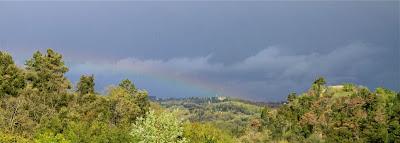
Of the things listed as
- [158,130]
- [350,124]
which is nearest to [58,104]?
[158,130]

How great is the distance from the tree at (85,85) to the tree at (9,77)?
2454cm

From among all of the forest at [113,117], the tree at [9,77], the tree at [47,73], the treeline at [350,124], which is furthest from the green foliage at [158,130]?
the treeline at [350,124]

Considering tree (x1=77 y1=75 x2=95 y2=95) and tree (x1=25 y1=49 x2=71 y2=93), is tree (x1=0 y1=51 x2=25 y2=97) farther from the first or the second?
tree (x1=77 y1=75 x2=95 y2=95)

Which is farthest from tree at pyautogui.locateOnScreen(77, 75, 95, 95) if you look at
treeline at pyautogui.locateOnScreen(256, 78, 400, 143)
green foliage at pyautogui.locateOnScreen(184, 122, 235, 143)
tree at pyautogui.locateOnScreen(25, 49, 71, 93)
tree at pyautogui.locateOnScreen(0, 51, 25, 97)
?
treeline at pyautogui.locateOnScreen(256, 78, 400, 143)

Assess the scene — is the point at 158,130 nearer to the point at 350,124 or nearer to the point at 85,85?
the point at 85,85

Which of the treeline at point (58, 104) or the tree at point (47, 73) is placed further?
the tree at point (47, 73)

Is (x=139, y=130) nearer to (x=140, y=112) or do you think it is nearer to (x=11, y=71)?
(x=11, y=71)

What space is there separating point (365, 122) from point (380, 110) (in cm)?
903

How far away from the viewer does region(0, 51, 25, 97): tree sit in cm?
11597

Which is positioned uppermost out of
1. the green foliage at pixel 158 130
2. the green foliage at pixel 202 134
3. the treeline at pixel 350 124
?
the treeline at pixel 350 124

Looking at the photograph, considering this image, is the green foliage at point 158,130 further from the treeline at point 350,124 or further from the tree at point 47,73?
the treeline at point 350,124

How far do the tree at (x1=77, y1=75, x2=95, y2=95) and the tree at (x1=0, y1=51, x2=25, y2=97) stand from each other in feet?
80.5

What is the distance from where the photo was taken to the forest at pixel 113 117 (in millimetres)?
85000

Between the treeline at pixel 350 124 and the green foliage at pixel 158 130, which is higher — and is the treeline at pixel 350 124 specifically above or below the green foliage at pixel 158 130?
above
